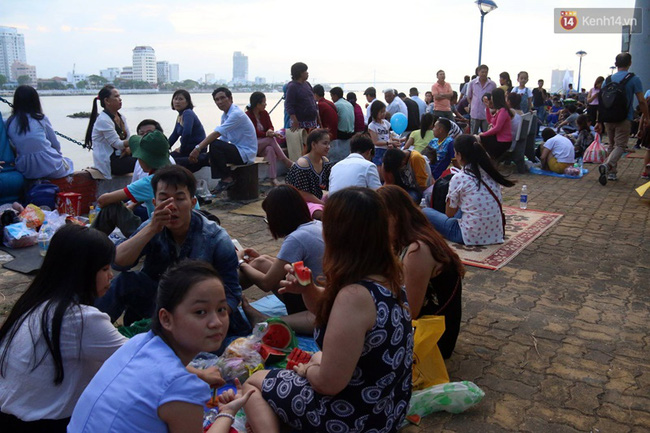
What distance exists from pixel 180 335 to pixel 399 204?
1.58 meters

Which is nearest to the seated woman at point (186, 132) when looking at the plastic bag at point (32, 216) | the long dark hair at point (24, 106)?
the long dark hair at point (24, 106)

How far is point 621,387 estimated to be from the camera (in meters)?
3.06

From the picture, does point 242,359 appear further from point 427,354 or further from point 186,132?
point 186,132

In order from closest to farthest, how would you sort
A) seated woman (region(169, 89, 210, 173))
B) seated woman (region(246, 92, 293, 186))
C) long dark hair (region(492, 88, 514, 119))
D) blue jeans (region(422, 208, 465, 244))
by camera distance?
blue jeans (region(422, 208, 465, 244)), seated woman (region(169, 89, 210, 173)), seated woman (region(246, 92, 293, 186)), long dark hair (region(492, 88, 514, 119))

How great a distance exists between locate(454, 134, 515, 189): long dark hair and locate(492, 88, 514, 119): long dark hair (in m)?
4.43

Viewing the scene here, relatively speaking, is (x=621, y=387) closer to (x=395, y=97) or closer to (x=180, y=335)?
(x=180, y=335)

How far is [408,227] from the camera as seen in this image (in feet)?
9.84

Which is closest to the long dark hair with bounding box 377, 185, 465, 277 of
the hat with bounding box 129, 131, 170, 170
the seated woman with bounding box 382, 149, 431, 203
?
the hat with bounding box 129, 131, 170, 170

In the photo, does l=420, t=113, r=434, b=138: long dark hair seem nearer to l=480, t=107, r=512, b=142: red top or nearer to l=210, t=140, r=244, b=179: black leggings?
l=480, t=107, r=512, b=142: red top

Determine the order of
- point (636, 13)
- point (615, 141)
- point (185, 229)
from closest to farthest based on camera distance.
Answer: point (185, 229), point (615, 141), point (636, 13)

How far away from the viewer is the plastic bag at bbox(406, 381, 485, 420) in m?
2.77


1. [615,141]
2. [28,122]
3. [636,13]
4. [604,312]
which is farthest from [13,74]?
[636,13]

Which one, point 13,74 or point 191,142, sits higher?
point 13,74

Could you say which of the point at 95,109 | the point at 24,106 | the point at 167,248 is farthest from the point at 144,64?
the point at 167,248
